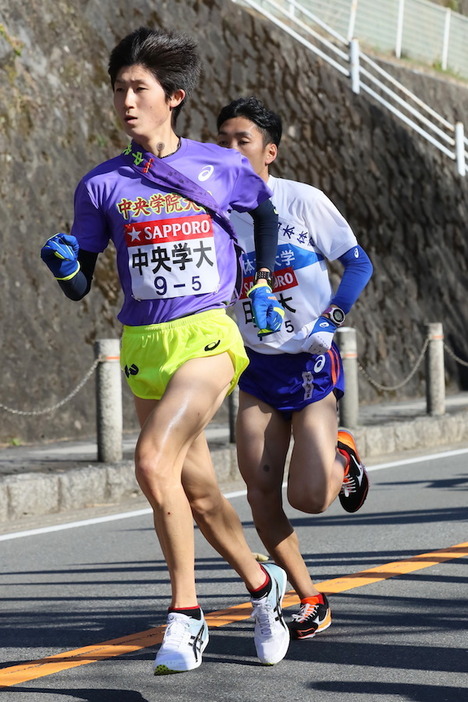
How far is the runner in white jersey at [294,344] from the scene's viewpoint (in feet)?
15.5

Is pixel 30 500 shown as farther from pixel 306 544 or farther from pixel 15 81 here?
pixel 15 81

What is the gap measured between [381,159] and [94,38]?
22.0 ft

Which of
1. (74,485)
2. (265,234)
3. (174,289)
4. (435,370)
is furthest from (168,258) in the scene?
(435,370)

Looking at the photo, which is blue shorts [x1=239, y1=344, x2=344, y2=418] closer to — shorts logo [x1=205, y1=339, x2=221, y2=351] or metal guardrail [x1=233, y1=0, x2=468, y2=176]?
shorts logo [x1=205, y1=339, x2=221, y2=351]

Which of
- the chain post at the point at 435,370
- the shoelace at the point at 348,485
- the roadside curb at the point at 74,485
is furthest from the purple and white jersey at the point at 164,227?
the chain post at the point at 435,370

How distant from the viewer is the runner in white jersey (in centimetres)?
473

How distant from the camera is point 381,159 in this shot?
2084 centimetres

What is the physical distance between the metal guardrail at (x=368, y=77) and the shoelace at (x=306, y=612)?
15994 mm

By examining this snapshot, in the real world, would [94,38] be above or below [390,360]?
above

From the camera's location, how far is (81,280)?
13.4 ft

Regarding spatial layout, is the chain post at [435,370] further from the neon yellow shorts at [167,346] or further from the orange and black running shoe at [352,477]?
the neon yellow shorts at [167,346]

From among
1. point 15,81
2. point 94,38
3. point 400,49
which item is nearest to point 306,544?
point 15,81

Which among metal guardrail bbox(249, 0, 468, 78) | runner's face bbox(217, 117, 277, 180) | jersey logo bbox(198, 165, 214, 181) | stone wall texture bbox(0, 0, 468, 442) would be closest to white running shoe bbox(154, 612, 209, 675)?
jersey logo bbox(198, 165, 214, 181)

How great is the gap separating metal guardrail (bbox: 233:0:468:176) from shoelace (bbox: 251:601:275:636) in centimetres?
1639
